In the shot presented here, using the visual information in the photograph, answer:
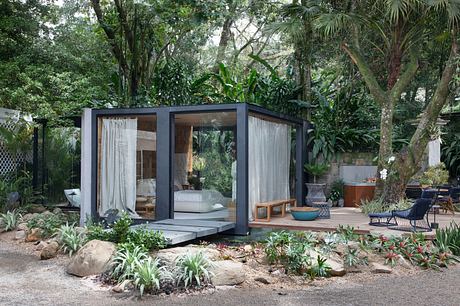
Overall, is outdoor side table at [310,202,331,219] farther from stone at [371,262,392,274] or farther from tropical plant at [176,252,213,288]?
tropical plant at [176,252,213,288]

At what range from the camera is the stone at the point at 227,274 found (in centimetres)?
534

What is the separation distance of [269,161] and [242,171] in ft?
4.87

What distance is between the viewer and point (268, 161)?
31.6 feet

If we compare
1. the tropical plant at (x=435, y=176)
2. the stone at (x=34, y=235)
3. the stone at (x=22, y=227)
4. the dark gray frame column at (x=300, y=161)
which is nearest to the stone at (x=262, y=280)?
the stone at (x=34, y=235)

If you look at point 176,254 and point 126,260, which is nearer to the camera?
point 126,260

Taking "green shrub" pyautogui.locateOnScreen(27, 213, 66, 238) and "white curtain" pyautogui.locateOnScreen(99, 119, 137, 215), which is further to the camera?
"white curtain" pyautogui.locateOnScreen(99, 119, 137, 215)

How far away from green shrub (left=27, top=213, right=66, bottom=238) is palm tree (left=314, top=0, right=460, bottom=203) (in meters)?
6.16

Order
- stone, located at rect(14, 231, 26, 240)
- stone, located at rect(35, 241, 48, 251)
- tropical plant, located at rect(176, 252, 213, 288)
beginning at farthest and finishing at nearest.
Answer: stone, located at rect(14, 231, 26, 240) < stone, located at rect(35, 241, 48, 251) < tropical plant, located at rect(176, 252, 213, 288)

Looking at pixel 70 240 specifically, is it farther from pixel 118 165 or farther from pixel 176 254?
pixel 118 165

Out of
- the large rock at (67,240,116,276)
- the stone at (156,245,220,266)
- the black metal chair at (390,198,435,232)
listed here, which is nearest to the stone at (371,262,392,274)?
the black metal chair at (390,198,435,232)

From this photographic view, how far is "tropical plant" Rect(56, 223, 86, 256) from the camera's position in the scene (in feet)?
22.7

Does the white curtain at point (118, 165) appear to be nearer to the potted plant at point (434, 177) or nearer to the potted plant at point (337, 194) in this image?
the potted plant at point (337, 194)

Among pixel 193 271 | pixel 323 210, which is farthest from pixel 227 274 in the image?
pixel 323 210

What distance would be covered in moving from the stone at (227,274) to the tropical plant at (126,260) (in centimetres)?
91
